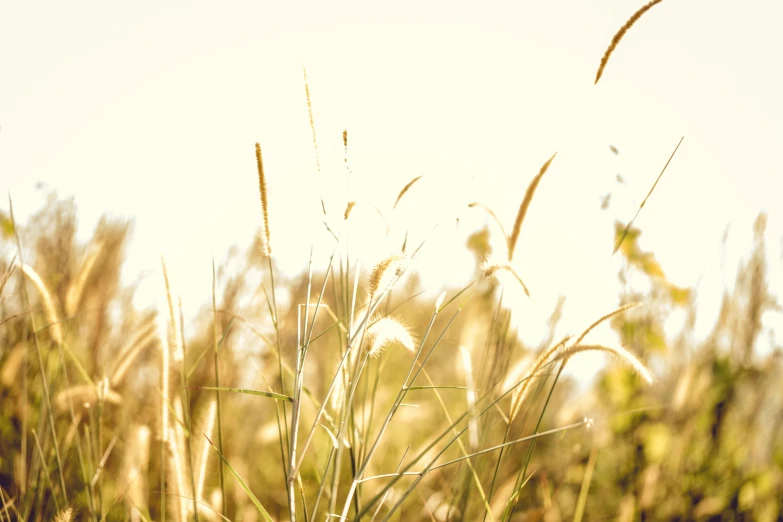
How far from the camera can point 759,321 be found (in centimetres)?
172

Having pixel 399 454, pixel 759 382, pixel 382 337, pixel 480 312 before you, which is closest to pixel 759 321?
pixel 759 382

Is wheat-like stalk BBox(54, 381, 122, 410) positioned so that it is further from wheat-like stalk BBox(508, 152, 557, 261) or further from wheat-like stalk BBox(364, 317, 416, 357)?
wheat-like stalk BBox(508, 152, 557, 261)

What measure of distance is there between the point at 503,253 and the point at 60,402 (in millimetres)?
1052

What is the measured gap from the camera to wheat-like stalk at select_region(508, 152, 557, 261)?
77 cm

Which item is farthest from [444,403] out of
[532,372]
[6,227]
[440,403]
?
[6,227]

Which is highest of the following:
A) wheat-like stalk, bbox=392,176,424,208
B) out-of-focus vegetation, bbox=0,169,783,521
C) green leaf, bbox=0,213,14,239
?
wheat-like stalk, bbox=392,176,424,208

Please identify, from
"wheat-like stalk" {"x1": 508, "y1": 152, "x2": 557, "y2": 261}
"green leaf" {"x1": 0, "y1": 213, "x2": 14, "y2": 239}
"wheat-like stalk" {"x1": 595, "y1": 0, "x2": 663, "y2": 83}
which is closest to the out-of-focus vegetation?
"green leaf" {"x1": 0, "y1": 213, "x2": 14, "y2": 239}

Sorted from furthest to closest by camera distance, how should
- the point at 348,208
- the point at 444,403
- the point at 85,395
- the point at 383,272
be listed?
the point at 444,403 → the point at 85,395 → the point at 348,208 → the point at 383,272

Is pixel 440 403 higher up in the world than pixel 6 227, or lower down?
lower down

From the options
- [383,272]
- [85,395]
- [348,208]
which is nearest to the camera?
[383,272]

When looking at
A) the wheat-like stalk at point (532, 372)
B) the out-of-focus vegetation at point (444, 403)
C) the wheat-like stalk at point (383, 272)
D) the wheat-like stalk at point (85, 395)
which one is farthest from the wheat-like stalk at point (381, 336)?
the out-of-focus vegetation at point (444, 403)

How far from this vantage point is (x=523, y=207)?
0.79m

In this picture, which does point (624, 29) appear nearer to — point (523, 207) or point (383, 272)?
point (523, 207)

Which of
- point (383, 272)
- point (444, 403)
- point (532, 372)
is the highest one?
point (383, 272)
